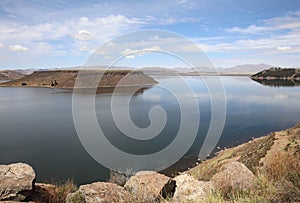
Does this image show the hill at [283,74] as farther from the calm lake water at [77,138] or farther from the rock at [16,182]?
the rock at [16,182]

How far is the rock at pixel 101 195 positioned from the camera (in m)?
4.58

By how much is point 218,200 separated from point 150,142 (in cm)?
1498

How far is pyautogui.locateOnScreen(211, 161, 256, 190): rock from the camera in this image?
179 inches

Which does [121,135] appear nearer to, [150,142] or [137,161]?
[150,142]

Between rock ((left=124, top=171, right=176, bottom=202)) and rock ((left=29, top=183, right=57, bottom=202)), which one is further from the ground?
rock ((left=124, top=171, right=176, bottom=202))

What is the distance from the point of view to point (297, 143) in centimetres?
1107

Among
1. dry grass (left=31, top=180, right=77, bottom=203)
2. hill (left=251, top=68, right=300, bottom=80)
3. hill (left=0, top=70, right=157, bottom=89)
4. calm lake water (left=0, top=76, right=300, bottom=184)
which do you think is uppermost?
hill (left=251, top=68, right=300, bottom=80)

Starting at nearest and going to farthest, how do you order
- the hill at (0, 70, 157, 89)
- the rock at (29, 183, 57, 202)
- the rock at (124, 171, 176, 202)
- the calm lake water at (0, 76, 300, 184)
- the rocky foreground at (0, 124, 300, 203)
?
the rocky foreground at (0, 124, 300, 203) → the rock at (124, 171, 176, 202) → the rock at (29, 183, 57, 202) → the calm lake water at (0, 76, 300, 184) → the hill at (0, 70, 157, 89)

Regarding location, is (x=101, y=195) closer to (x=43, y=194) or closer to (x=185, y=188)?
(x=185, y=188)

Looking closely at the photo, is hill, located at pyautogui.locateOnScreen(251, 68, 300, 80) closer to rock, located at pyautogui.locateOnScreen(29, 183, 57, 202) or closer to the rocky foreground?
the rocky foreground

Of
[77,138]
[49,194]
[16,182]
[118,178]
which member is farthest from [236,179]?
[77,138]

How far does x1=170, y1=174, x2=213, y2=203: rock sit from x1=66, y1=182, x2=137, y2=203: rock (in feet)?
2.62

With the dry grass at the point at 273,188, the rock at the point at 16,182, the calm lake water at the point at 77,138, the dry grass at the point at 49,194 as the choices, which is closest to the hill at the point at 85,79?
the calm lake water at the point at 77,138

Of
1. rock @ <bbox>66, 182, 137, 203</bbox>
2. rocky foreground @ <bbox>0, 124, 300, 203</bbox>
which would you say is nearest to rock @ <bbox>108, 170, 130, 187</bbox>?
rocky foreground @ <bbox>0, 124, 300, 203</bbox>
